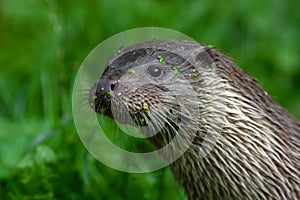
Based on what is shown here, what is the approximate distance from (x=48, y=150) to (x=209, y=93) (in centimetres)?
120

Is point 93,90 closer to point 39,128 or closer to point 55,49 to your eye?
point 39,128

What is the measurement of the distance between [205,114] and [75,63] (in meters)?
1.85

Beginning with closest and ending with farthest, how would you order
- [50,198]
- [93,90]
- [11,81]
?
[93,90]
[50,198]
[11,81]

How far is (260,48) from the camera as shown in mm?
7082

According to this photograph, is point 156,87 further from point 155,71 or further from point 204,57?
point 204,57

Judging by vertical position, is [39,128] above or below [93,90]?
above

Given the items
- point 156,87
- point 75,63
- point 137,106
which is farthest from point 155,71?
point 75,63

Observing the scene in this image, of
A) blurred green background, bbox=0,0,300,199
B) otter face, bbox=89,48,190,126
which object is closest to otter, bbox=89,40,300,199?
otter face, bbox=89,48,190,126

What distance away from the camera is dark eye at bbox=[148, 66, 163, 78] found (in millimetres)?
4062

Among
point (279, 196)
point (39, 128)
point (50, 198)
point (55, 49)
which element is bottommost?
point (279, 196)

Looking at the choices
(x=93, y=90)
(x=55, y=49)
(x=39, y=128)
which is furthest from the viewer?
(x=55, y=49)

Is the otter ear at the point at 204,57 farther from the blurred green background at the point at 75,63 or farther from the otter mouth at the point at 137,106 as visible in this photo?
the blurred green background at the point at 75,63

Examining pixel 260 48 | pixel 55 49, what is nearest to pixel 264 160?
pixel 55 49

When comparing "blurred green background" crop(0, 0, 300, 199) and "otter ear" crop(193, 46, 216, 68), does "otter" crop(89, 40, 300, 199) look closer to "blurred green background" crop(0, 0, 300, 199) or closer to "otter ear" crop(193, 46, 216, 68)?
"otter ear" crop(193, 46, 216, 68)
